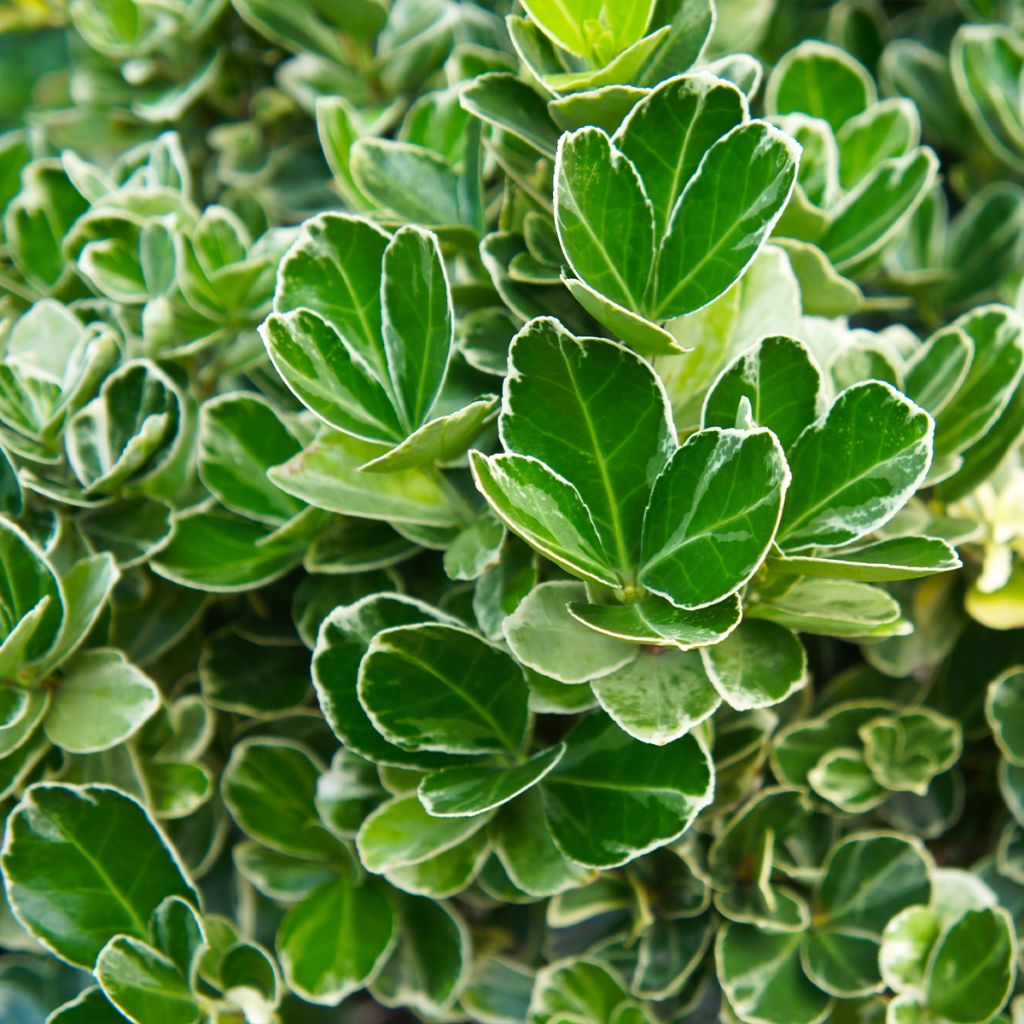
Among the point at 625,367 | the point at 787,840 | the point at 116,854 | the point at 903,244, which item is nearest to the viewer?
the point at 625,367

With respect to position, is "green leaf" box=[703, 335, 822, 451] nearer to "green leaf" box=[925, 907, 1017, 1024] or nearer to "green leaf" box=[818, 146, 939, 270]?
"green leaf" box=[818, 146, 939, 270]

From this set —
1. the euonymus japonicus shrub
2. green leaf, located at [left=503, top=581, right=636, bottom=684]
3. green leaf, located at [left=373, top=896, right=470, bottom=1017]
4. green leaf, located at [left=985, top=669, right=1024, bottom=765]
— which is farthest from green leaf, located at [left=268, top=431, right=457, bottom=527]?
green leaf, located at [left=985, top=669, right=1024, bottom=765]

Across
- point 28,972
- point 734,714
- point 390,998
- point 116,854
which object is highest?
point 734,714

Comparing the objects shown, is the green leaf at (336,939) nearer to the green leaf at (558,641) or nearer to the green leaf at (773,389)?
the green leaf at (558,641)

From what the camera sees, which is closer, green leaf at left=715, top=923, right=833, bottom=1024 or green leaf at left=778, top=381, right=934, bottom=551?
green leaf at left=778, top=381, right=934, bottom=551

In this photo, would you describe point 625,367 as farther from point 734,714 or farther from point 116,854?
point 116,854

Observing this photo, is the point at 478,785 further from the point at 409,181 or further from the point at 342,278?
the point at 409,181

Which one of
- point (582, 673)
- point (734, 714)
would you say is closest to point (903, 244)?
point (734, 714)

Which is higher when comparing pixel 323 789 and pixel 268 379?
pixel 268 379
